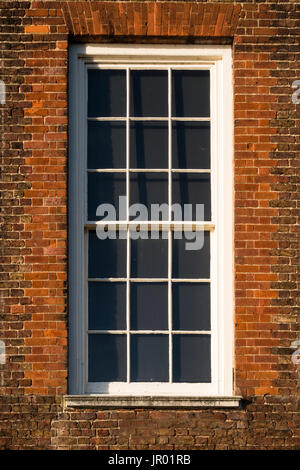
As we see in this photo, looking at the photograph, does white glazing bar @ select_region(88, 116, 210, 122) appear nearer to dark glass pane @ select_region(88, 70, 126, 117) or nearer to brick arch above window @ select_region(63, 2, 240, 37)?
dark glass pane @ select_region(88, 70, 126, 117)

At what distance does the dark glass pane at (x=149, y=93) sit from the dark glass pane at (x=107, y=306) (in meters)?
1.63

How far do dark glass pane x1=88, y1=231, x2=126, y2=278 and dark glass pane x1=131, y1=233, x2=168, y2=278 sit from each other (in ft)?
0.33

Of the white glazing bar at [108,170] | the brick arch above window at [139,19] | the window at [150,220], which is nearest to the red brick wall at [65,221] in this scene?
the brick arch above window at [139,19]

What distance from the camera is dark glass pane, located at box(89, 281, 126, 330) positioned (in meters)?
7.59

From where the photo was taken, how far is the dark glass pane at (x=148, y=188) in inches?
304

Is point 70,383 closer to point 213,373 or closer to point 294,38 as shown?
point 213,373

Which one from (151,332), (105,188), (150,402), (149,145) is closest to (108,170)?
(105,188)

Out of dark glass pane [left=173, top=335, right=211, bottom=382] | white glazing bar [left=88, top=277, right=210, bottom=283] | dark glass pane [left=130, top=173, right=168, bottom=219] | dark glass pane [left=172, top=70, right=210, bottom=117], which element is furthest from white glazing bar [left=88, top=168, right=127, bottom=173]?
dark glass pane [left=173, top=335, right=211, bottom=382]

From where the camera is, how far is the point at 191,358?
7.58 metres

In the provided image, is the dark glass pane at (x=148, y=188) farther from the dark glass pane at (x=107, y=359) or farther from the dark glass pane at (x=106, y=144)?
the dark glass pane at (x=107, y=359)

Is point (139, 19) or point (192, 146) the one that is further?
point (192, 146)

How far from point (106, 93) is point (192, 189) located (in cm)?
121

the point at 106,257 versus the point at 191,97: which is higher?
the point at 191,97

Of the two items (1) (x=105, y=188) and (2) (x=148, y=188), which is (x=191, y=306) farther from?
(1) (x=105, y=188)
